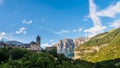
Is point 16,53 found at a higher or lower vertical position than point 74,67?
higher

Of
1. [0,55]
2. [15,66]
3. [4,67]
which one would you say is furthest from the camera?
[0,55]

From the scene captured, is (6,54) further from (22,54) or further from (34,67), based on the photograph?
(34,67)

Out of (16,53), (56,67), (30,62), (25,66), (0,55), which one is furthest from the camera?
(16,53)

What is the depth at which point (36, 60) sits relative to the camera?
6127 inches

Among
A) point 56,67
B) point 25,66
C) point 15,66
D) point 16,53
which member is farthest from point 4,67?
point 16,53

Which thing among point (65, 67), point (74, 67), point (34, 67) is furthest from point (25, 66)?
point (74, 67)

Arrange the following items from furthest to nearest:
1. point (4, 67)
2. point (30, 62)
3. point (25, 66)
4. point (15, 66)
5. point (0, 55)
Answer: point (0, 55) → point (30, 62) → point (25, 66) → point (15, 66) → point (4, 67)

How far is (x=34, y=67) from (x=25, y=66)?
812 centimetres

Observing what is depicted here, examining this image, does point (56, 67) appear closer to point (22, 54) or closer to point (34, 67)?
point (34, 67)

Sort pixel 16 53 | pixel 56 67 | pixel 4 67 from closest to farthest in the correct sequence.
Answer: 1. pixel 4 67
2. pixel 56 67
3. pixel 16 53

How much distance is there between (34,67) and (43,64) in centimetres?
942

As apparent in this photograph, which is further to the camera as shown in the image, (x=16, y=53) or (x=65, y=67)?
(x=16, y=53)

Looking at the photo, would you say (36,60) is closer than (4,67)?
No

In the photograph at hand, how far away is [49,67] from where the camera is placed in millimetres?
151125
